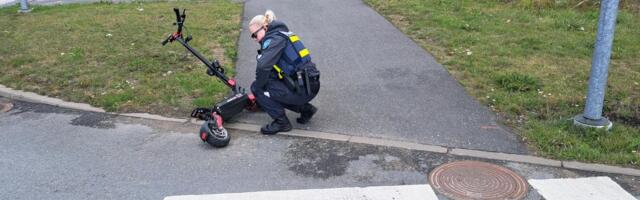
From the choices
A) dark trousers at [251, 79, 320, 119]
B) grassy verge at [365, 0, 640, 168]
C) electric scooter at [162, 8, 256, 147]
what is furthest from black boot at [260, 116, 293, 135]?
grassy verge at [365, 0, 640, 168]

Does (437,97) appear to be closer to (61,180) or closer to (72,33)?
(61,180)

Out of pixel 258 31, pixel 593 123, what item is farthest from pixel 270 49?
pixel 593 123

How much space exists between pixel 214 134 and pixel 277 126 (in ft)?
2.34

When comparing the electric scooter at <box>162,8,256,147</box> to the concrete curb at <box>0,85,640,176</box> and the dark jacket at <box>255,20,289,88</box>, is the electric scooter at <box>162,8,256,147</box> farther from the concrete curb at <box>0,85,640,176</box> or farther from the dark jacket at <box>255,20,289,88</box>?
the dark jacket at <box>255,20,289,88</box>

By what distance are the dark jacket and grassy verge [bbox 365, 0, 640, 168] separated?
2568mm

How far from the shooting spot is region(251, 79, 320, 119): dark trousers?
228 inches

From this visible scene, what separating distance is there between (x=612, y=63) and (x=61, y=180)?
7250mm

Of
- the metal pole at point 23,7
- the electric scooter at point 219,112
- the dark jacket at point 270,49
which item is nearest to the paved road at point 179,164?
the electric scooter at point 219,112

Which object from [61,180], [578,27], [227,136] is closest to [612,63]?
[578,27]

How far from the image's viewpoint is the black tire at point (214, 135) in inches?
215

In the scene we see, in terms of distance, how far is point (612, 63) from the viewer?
824cm

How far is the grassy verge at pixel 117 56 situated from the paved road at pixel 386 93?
694mm

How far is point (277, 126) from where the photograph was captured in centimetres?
593

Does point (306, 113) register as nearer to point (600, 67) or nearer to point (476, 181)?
point (476, 181)
